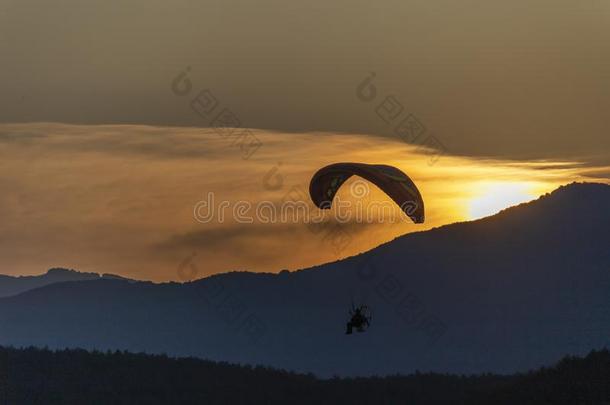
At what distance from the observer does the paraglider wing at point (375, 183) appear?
5528 cm

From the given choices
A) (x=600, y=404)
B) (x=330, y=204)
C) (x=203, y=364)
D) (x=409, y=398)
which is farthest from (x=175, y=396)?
(x=330, y=204)

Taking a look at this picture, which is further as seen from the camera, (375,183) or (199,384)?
(199,384)

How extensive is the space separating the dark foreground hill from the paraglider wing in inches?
1450

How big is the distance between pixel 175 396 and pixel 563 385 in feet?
121

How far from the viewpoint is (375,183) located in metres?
57.4

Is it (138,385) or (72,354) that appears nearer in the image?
(138,385)

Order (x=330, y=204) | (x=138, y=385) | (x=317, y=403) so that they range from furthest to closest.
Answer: (x=138, y=385)
(x=317, y=403)
(x=330, y=204)

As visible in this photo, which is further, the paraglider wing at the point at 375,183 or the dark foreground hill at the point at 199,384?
the dark foreground hill at the point at 199,384

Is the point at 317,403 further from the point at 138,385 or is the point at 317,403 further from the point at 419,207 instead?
the point at 419,207

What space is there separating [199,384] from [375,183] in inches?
2209

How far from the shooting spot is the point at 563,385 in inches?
3386

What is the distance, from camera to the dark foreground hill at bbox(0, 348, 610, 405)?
340ft

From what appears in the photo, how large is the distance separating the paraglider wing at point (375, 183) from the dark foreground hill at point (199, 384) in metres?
36.8

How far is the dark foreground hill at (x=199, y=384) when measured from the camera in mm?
103500
